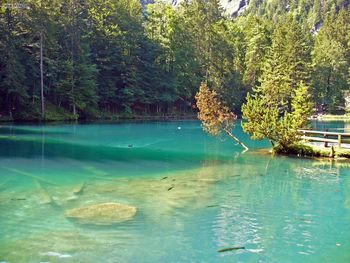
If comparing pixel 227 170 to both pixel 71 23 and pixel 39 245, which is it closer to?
pixel 39 245

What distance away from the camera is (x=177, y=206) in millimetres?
14320

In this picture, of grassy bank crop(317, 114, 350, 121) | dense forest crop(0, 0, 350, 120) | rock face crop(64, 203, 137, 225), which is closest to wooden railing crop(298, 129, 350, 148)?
rock face crop(64, 203, 137, 225)

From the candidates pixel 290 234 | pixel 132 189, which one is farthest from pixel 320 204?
pixel 132 189

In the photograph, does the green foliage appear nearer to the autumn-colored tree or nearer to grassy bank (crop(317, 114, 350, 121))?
the autumn-colored tree

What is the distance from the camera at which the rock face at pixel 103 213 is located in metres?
12.4

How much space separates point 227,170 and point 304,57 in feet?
189

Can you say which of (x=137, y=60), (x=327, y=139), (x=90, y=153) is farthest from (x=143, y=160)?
(x=137, y=60)

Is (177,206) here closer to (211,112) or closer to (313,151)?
(313,151)

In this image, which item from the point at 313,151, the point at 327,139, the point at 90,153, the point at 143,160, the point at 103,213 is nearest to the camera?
the point at 103,213

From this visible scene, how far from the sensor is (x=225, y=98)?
7925cm

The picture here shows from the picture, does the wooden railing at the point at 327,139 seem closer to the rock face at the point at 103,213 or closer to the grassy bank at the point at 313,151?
the grassy bank at the point at 313,151

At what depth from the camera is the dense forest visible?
185 ft

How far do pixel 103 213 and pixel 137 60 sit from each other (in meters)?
62.4

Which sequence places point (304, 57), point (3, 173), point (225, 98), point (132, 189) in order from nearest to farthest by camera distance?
point (132, 189) < point (3, 173) < point (304, 57) < point (225, 98)
